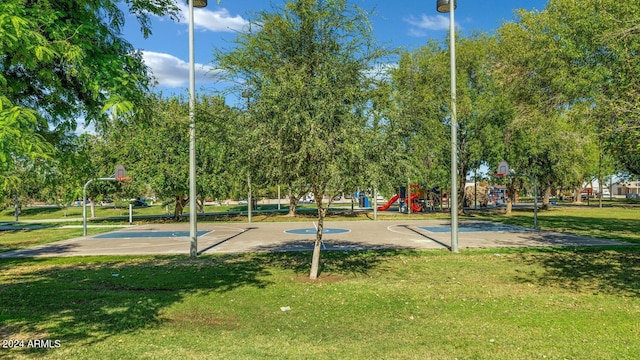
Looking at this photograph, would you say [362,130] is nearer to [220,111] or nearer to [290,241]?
[220,111]

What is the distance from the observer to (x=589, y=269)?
11.2 meters

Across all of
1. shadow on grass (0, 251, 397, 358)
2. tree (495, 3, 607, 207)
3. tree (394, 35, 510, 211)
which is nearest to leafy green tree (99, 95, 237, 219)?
shadow on grass (0, 251, 397, 358)

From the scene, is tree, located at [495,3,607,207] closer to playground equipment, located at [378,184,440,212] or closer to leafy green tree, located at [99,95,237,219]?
leafy green tree, located at [99,95,237,219]

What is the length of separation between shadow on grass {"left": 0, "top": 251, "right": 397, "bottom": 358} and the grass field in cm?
4

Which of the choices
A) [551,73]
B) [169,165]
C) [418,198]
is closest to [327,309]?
[551,73]

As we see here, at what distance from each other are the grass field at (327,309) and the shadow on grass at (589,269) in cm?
5

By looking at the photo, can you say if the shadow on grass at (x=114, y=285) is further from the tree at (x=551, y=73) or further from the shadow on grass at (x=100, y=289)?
the tree at (x=551, y=73)

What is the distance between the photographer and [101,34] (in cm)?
555

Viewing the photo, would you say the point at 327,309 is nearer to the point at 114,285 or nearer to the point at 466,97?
the point at 114,285

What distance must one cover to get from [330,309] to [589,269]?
7.62m

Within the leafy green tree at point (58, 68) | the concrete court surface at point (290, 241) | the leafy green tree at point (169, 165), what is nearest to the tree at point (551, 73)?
the concrete court surface at point (290, 241)

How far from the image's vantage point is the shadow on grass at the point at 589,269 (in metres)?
9.23

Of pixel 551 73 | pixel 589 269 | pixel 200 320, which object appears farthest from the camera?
pixel 551 73

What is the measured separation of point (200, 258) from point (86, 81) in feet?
32.0
